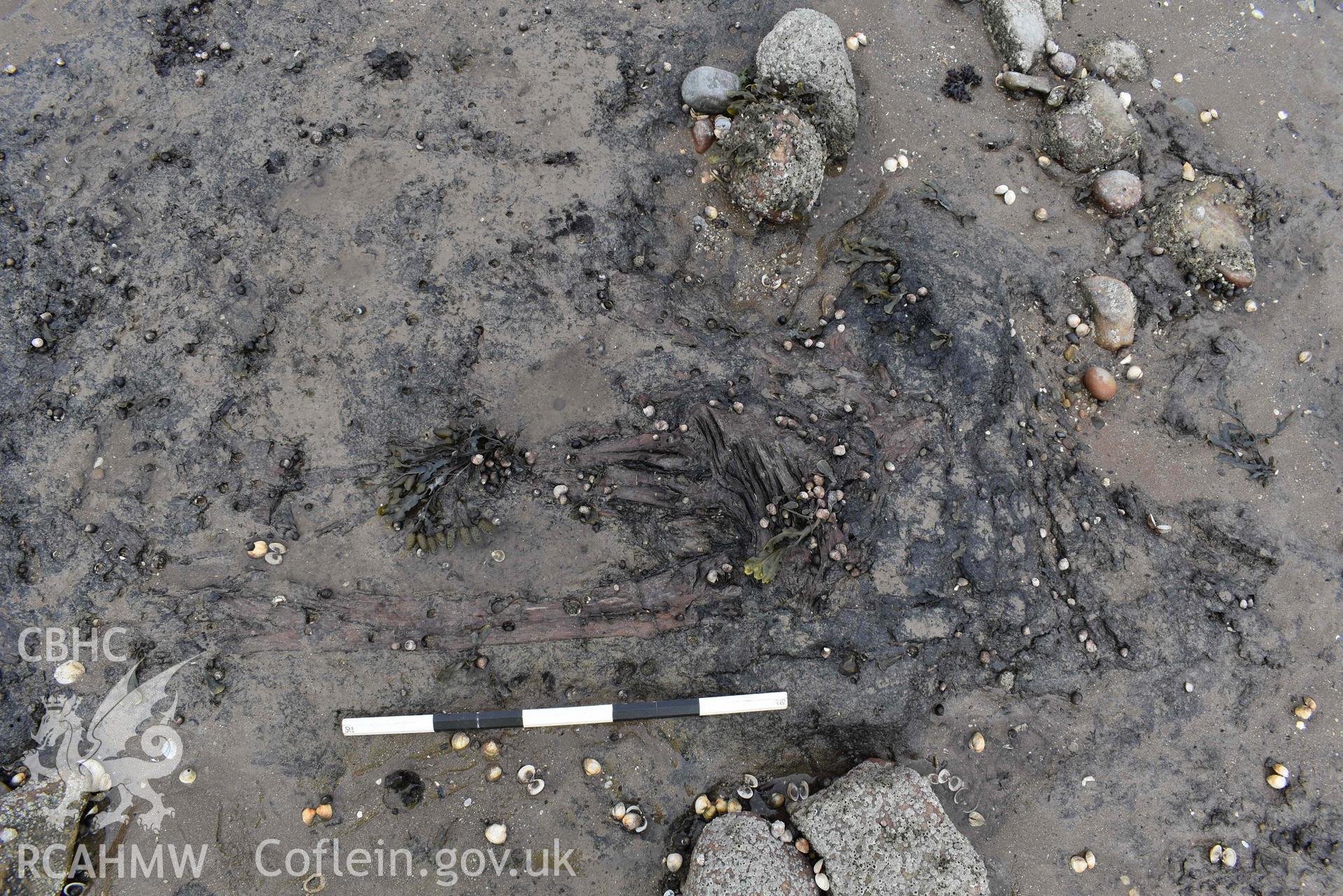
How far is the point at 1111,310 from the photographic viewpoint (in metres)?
4.78

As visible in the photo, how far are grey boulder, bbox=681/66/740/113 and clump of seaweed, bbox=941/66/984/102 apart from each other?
1.53 meters

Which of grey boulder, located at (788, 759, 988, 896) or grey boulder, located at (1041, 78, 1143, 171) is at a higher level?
grey boulder, located at (1041, 78, 1143, 171)

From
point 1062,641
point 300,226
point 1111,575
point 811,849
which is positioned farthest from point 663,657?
point 300,226

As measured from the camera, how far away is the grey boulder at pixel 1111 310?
15.7 feet

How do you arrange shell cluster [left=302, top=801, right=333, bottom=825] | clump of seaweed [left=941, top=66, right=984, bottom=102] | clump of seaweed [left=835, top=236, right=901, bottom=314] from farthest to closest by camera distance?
clump of seaweed [left=941, top=66, right=984, bottom=102] → clump of seaweed [left=835, top=236, right=901, bottom=314] → shell cluster [left=302, top=801, right=333, bottom=825]

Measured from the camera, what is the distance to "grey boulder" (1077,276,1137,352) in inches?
189

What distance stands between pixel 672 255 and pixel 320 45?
2.84 meters

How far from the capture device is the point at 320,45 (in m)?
4.91

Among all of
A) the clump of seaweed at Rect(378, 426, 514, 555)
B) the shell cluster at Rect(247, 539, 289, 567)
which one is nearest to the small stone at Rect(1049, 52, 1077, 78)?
the clump of seaweed at Rect(378, 426, 514, 555)

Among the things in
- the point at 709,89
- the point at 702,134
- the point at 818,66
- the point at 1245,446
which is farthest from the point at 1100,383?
the point at 709,89

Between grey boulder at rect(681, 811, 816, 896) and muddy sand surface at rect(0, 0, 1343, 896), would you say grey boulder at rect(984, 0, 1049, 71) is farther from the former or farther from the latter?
grey boulder at rect(681, 811, 816, 896)

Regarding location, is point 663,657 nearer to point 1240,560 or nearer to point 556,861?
point 556,861

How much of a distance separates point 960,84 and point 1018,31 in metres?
0.54

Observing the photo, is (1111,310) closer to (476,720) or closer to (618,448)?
(618,448)
